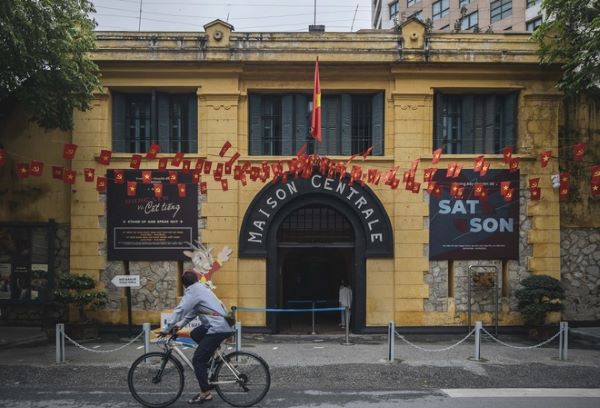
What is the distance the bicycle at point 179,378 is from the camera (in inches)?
346

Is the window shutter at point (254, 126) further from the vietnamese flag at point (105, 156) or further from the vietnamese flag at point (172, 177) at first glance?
the vietnamese flag at point (105, 156)

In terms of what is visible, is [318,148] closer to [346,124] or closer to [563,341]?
[346,124]

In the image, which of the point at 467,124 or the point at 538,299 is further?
the point at 467,124

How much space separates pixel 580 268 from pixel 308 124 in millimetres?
8663

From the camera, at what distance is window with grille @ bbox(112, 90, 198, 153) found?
1638 centimetres

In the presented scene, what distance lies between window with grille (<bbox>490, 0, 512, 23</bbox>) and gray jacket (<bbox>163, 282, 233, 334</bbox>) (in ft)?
136

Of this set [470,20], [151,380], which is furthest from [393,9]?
[151,380]

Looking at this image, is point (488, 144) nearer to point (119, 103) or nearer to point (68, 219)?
point (119, 103)

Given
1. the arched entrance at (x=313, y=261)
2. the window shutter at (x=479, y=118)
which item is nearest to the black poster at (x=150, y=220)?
the arched entrance at (x=313, y=261)

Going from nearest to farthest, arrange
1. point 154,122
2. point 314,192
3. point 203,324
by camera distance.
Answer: point 203,324, point 314,192, point 154,122

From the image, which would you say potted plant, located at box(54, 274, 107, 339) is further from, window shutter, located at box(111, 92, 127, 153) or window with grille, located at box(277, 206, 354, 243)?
window with grille, located at box(277, 206, 354, 243)

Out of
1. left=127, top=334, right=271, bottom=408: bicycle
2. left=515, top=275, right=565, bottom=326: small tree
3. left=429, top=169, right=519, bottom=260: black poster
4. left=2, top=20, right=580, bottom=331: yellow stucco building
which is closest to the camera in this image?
left=127, top=334, right=271, bottom=408: bicycle

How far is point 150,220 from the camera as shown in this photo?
52.7ft

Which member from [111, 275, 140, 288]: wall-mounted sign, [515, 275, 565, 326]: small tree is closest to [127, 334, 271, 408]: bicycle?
[111, 275, 140, 288]: wall-mounted sign
